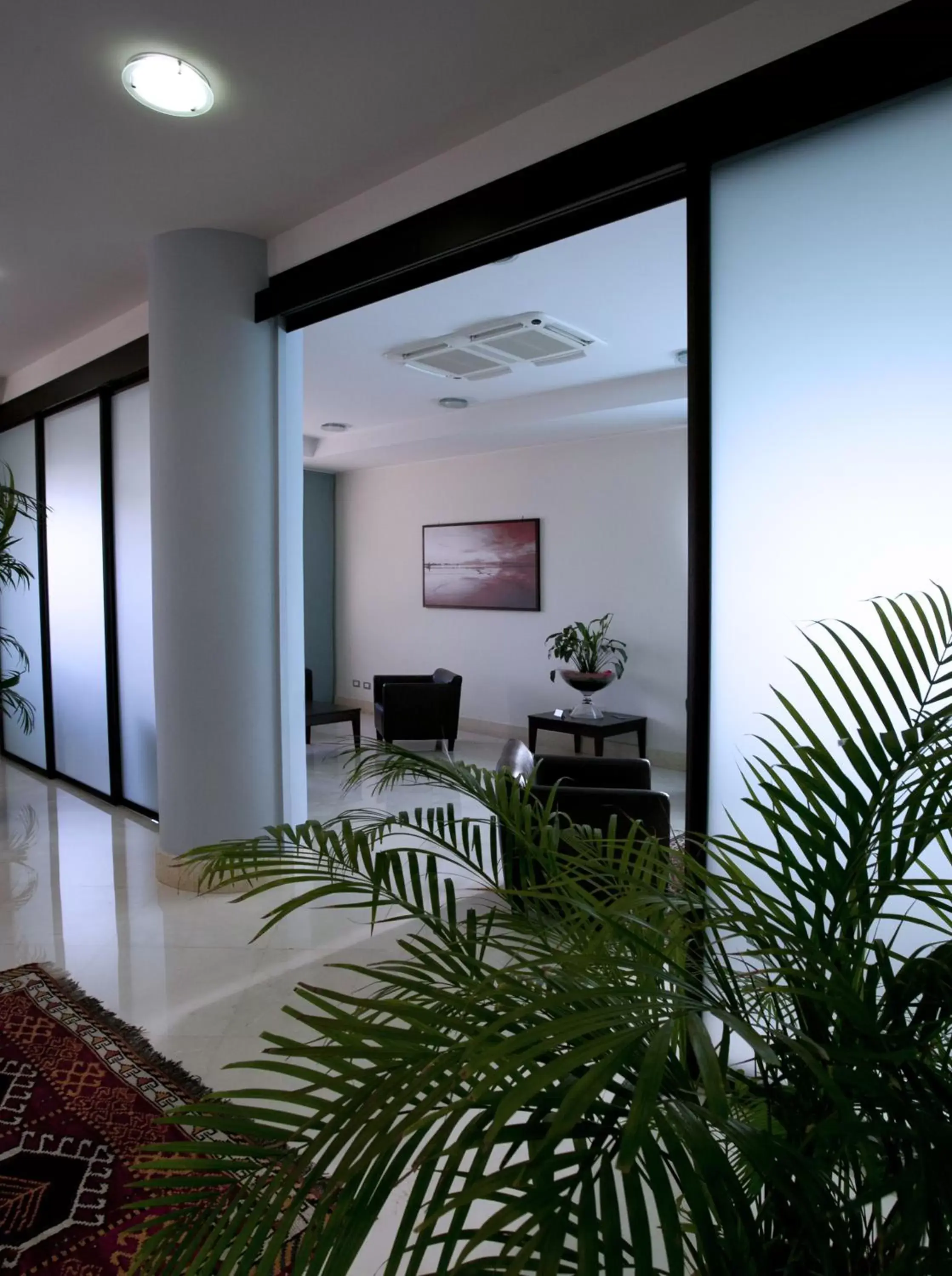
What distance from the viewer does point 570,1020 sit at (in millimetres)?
671

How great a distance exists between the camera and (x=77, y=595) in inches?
201

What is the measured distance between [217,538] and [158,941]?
5.25ft

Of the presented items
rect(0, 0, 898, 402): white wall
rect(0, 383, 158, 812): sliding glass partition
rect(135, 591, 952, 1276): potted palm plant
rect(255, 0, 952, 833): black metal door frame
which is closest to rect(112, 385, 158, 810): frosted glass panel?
rect(0, 383, 158, 812): sliding glass partition

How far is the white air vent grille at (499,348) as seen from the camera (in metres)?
4.36

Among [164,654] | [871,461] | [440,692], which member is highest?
[871,461]

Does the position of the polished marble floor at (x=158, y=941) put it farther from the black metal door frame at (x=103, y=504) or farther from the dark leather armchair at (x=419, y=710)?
the dark leather armchair at (x=419, y=710)

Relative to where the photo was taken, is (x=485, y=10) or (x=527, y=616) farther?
(x=527, y=616)

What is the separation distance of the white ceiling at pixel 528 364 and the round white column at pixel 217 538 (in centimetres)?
83

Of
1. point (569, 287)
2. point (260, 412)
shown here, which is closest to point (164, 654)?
point (260, 412)

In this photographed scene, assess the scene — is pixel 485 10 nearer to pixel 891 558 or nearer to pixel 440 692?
pixel 891 558

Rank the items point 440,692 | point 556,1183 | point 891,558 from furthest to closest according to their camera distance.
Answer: point 440,692, point 891,558, point 556,1183

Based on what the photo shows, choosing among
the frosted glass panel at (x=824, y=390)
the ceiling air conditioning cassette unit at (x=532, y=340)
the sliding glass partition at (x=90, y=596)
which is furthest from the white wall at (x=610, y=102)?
the sliding glass partition at (x=90, y=596)

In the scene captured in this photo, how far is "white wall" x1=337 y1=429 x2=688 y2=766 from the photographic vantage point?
6.17 m

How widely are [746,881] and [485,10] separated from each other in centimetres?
222
